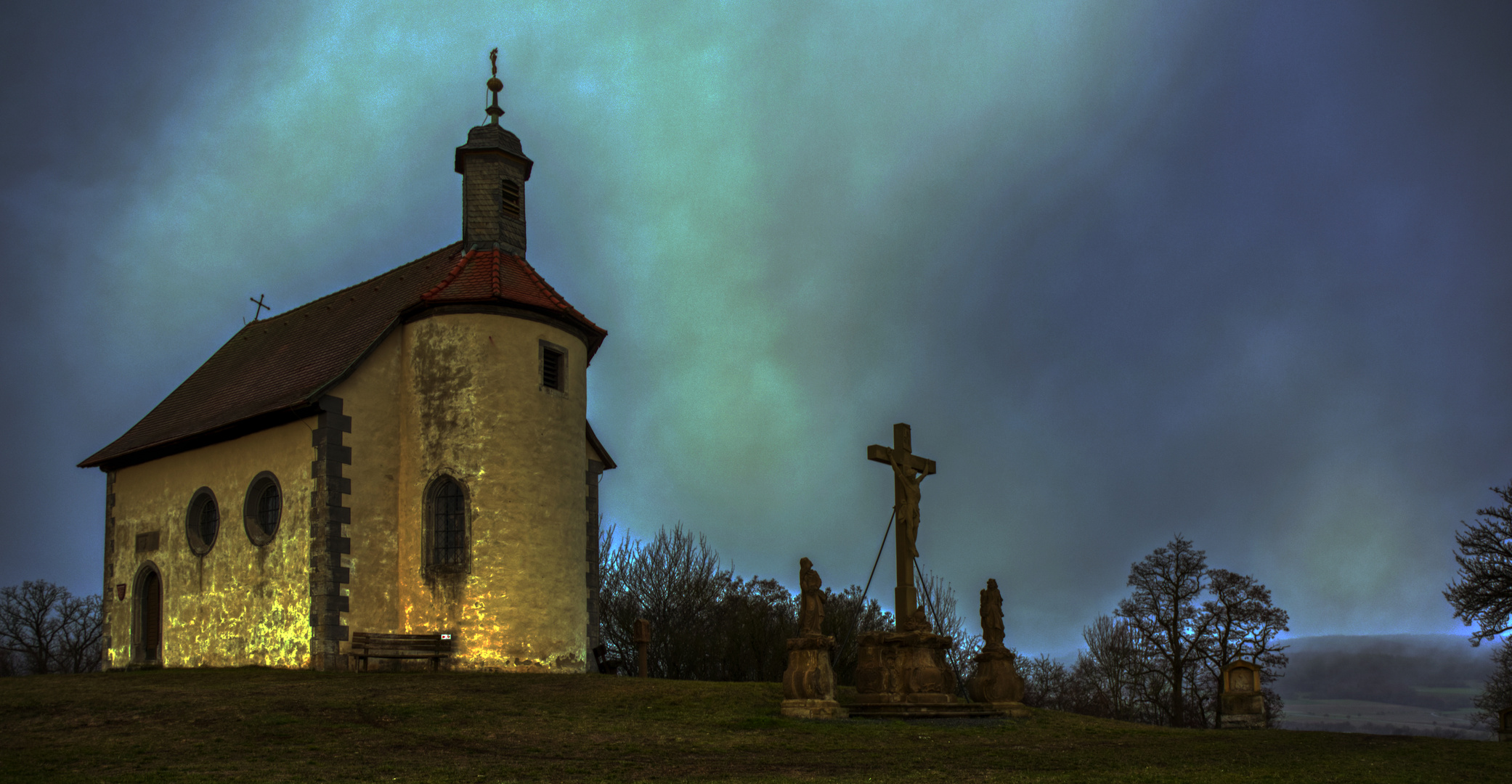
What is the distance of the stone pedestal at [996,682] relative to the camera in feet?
53.9

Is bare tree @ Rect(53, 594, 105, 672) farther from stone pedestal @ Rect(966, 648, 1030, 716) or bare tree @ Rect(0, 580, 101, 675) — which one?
stone pedestal @ Rect(966, 648, 1030, 716)

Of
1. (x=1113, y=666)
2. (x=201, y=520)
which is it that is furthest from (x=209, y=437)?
(x=1113, y=666)

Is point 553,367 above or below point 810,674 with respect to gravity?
above

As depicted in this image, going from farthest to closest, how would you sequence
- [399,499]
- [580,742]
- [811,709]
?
[399,499]
[811,709]
[580,742]

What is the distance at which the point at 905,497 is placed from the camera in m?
17.1

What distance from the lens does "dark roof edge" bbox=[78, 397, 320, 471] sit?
20.5m

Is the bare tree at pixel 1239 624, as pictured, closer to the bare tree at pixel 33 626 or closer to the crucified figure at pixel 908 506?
the crucified figure at pixel 908 506

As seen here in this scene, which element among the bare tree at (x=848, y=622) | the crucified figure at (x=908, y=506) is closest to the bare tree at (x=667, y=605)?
the bare tree at (x=848, y=622)

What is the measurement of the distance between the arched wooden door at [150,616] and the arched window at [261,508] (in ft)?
12.0

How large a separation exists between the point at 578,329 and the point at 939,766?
14271mm

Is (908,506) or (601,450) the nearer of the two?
(908,506)

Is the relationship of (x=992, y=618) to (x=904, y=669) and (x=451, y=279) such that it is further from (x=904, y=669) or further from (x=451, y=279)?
(x=451, y=279)

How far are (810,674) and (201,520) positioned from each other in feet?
A: 47.8

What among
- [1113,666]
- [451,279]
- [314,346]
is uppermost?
[451,279]
